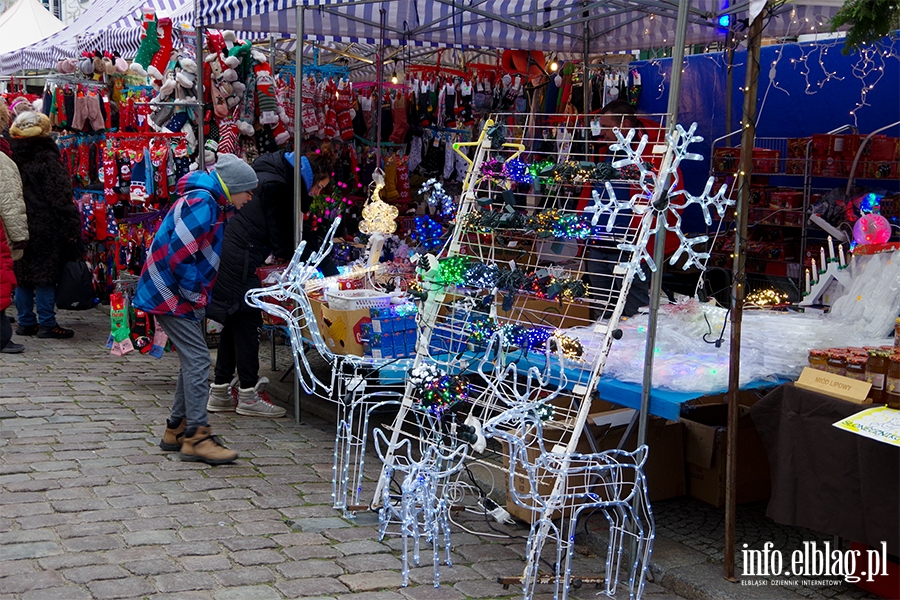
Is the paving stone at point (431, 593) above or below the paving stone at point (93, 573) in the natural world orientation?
below

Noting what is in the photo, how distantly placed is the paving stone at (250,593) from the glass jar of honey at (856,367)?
2.51 meters

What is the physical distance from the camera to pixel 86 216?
372 inches

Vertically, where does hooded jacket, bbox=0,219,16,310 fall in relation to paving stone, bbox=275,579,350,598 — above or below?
above

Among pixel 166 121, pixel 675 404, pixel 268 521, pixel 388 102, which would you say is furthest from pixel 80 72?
pixel 675 404

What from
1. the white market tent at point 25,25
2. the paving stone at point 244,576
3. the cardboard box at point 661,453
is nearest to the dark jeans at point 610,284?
the cardboard box at point 661,453

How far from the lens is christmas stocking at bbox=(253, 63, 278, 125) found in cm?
798

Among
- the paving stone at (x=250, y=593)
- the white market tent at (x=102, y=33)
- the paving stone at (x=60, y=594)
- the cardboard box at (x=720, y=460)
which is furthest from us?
the white market tent at (x=102, y=33)

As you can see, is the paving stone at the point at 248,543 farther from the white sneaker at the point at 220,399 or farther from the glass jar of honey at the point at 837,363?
the glass jar of honey at the point at 837,363

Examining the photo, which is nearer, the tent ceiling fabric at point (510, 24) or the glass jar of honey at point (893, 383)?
the glass jar of honey at point (893, 383)

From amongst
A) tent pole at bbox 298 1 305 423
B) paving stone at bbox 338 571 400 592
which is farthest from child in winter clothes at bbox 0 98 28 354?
paving stone at bbox 338 571 400 592

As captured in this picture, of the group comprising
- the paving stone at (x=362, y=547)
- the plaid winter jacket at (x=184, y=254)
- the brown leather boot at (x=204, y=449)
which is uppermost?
the plaid winter jacket at (x=184, y=254)

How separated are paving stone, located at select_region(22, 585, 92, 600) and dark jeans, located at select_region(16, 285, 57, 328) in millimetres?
5574

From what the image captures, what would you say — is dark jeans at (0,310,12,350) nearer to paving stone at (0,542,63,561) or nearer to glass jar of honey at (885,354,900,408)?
paving stone at (0,542,63,561)

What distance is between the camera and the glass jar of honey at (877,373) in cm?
369
